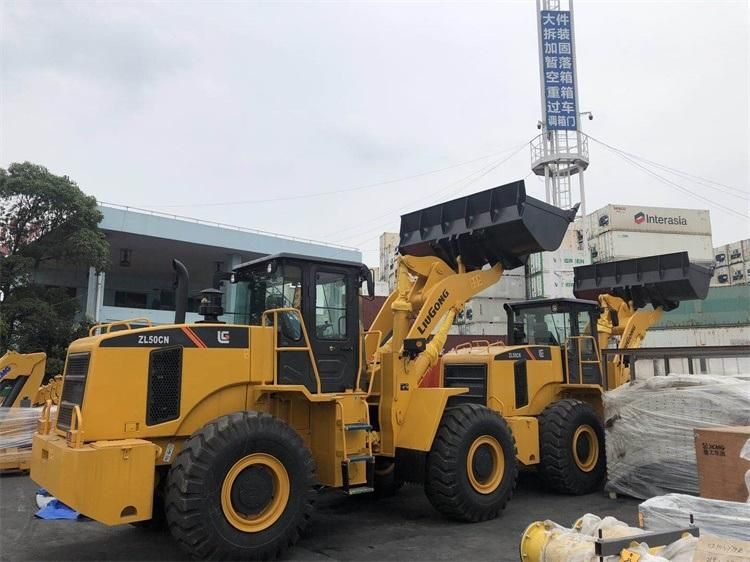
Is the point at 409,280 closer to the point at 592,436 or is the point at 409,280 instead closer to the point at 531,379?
the point at 531,379

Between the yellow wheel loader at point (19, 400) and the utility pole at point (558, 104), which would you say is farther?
the utility pole at point (558, 104)

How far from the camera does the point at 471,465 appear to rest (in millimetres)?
6578

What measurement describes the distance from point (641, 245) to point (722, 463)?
29451 mm

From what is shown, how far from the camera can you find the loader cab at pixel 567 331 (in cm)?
908

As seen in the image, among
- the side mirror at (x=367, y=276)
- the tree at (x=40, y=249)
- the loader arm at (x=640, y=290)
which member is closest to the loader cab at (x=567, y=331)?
the loader arm at (x=640, y=290)

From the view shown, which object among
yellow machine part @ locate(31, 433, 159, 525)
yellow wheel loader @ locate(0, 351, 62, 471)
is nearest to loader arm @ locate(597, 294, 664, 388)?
yellow machine part @ locate(31, 433, 159, 525)

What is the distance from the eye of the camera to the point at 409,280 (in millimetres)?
7465

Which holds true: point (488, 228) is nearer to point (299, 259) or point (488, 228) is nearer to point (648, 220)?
point (299, 259)

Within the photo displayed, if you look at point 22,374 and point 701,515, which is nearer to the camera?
point 701,515

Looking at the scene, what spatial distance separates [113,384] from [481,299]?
23410 mm

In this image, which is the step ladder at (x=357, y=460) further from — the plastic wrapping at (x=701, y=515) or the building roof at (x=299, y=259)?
the plastic wrapping at (x=701, y=515)

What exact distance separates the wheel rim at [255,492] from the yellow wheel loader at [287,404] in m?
0.01

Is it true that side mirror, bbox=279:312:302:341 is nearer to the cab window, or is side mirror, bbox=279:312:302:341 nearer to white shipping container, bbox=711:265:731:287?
the cab window

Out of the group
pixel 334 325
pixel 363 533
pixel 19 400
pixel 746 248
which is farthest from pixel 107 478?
pixel 746 248
